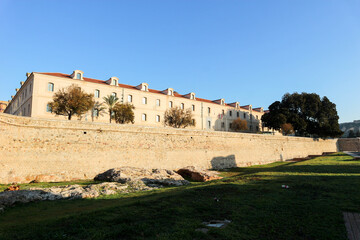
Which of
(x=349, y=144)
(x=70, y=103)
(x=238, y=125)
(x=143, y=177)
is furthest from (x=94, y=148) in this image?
(x=349, y=144)

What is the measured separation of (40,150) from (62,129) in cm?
223

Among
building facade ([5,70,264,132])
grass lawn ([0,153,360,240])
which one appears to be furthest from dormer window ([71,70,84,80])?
grass lawn ([0,153,360,240])

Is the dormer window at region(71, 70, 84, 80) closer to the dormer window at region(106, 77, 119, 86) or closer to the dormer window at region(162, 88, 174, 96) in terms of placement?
the dormer window at region(106, 77, 119, 86)

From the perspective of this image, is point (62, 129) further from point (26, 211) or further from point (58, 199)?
point (26, 211)

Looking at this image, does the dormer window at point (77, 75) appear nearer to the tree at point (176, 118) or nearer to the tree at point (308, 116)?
the tree at point (176, 118)

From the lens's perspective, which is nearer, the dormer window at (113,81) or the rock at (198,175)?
the rock at (198,175)

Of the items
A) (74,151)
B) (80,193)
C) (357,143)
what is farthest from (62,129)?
(357,143)

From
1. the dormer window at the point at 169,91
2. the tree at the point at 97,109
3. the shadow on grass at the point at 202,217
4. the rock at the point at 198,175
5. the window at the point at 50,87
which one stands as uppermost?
the dormer window at the point at 169,91

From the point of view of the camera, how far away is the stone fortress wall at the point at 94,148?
15.8 metres

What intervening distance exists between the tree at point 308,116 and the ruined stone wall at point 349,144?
9.90 m

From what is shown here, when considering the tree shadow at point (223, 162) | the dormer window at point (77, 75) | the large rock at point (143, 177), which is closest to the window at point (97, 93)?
the dormer window at point (77, 75)

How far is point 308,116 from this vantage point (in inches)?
2133

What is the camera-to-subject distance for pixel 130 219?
20.2 feet

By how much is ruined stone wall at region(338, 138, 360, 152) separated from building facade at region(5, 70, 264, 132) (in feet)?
71.6
